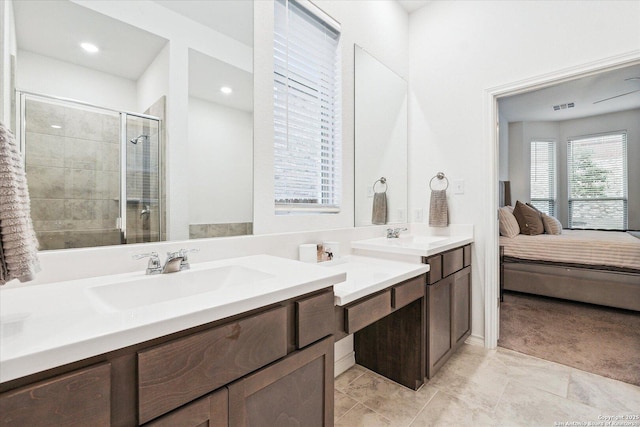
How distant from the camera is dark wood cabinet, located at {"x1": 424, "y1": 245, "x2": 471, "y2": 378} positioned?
1.77 meters

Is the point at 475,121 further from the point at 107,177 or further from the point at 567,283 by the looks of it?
the point at 107,177

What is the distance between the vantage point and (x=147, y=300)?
0.99m

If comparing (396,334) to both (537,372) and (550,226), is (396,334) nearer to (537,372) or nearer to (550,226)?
(537,372)

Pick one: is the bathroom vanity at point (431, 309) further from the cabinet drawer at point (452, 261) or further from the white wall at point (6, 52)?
the white wall at point (6, 52)

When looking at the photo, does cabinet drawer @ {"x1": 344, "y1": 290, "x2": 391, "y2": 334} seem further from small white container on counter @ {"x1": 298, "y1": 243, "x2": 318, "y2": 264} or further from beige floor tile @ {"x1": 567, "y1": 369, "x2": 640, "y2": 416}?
beige floor tile @ {"x1": 567, "y1": 369, "x2": 640, "y2": 416}

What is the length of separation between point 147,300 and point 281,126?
3.48 ft

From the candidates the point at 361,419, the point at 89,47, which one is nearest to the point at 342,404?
the point at 361,419

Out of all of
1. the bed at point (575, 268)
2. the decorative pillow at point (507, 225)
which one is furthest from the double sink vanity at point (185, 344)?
the decorative pillow at point (507, 225)

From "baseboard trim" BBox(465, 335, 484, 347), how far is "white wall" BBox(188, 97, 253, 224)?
1.98m

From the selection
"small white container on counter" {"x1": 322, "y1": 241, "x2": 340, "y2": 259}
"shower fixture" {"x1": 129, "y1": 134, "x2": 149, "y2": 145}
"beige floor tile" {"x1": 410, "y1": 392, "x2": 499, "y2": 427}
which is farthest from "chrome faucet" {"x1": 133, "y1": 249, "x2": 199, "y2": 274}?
"beige floor tile" {"x1": 410, "y1": 392, "x2": 499, "y2": 427}

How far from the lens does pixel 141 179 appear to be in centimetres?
114

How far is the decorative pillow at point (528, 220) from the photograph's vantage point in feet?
12.9

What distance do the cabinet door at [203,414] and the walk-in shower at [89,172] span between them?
67 cm

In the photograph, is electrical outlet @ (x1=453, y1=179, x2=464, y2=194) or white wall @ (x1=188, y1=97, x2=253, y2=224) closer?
white wall @ (x1=188, y1=97, x2=253, y2=224)
